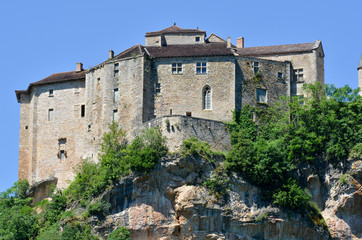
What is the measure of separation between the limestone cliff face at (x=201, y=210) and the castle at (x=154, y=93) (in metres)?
3.87

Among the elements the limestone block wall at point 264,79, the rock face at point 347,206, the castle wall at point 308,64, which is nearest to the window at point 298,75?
the castle wall at point 308,64

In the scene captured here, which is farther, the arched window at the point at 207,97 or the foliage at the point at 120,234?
the arched window at the point at 207,97

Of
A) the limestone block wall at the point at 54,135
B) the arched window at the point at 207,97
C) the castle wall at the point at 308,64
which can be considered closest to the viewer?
the arched window at the point at 207,97

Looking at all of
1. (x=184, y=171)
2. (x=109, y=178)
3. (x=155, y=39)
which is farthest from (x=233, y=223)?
(x=155, y=39)

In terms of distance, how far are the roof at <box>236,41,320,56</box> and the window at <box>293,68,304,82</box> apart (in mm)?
1688

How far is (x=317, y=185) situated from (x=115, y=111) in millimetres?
17139

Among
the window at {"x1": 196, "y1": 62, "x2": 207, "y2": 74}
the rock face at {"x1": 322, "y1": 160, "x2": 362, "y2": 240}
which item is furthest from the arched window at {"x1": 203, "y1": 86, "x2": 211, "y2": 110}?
the rock face at {"x1": 322, "y1": 160, "x2": 362, "y2": 240}

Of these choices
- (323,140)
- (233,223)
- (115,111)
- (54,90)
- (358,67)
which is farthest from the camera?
(358,67)

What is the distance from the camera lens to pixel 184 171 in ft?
191

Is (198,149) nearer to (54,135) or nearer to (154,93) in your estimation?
(154,93)

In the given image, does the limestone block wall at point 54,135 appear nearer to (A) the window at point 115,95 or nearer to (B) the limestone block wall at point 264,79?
(A) the window at point 115,95

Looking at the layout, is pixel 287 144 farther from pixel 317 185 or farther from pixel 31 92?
pixel 31 92

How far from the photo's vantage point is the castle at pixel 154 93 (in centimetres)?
6425

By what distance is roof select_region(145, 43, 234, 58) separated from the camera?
65.7 meters
